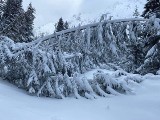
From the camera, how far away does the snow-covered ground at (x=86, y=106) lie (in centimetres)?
552

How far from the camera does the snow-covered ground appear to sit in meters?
5.52

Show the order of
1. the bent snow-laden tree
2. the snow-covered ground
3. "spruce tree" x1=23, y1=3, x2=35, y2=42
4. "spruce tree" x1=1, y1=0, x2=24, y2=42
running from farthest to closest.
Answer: "spruce tree" x1=23, y1=3, x2=35, y2=42, "spruce tree" x1=1, y1=0, x2=24, y2=42, the bent snow-laden tree, the snow-covered ground

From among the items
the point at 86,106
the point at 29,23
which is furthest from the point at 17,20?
the point at 86,106

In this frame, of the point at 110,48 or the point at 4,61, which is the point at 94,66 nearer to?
the point at 110,48

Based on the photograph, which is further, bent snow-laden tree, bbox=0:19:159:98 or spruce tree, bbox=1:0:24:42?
Result: spruce tree, bbox=1:0:24:42

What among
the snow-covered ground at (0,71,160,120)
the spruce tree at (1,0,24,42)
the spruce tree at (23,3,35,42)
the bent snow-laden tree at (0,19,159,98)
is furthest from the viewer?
the spruce tree at (23,3,35,42)

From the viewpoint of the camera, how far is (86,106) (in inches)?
244

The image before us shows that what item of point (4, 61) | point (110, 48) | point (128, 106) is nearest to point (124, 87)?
point (128, 106)

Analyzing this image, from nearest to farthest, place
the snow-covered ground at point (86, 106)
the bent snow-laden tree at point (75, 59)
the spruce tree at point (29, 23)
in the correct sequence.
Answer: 1. the snow-covered ground at point (86, 106)
2. the bent snow-laden tree at point (75, 59)
3. the spruce tree at point (29, 23)

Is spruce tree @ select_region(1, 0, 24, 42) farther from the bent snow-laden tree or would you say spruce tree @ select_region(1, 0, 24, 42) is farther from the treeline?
the bent snow-laden tree

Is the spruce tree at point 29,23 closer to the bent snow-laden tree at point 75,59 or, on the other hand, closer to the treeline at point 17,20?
the treeline at point 17,20

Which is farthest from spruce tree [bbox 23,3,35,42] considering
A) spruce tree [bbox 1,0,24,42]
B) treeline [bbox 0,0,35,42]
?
spruce tree [bbox 1,0,24,42]

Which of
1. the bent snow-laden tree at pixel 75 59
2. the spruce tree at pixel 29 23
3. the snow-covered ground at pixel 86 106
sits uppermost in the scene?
the spruce tree at pixel 29 23

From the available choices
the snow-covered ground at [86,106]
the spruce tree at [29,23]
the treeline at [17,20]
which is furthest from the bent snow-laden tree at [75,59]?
the spruce tree at [29,23]
